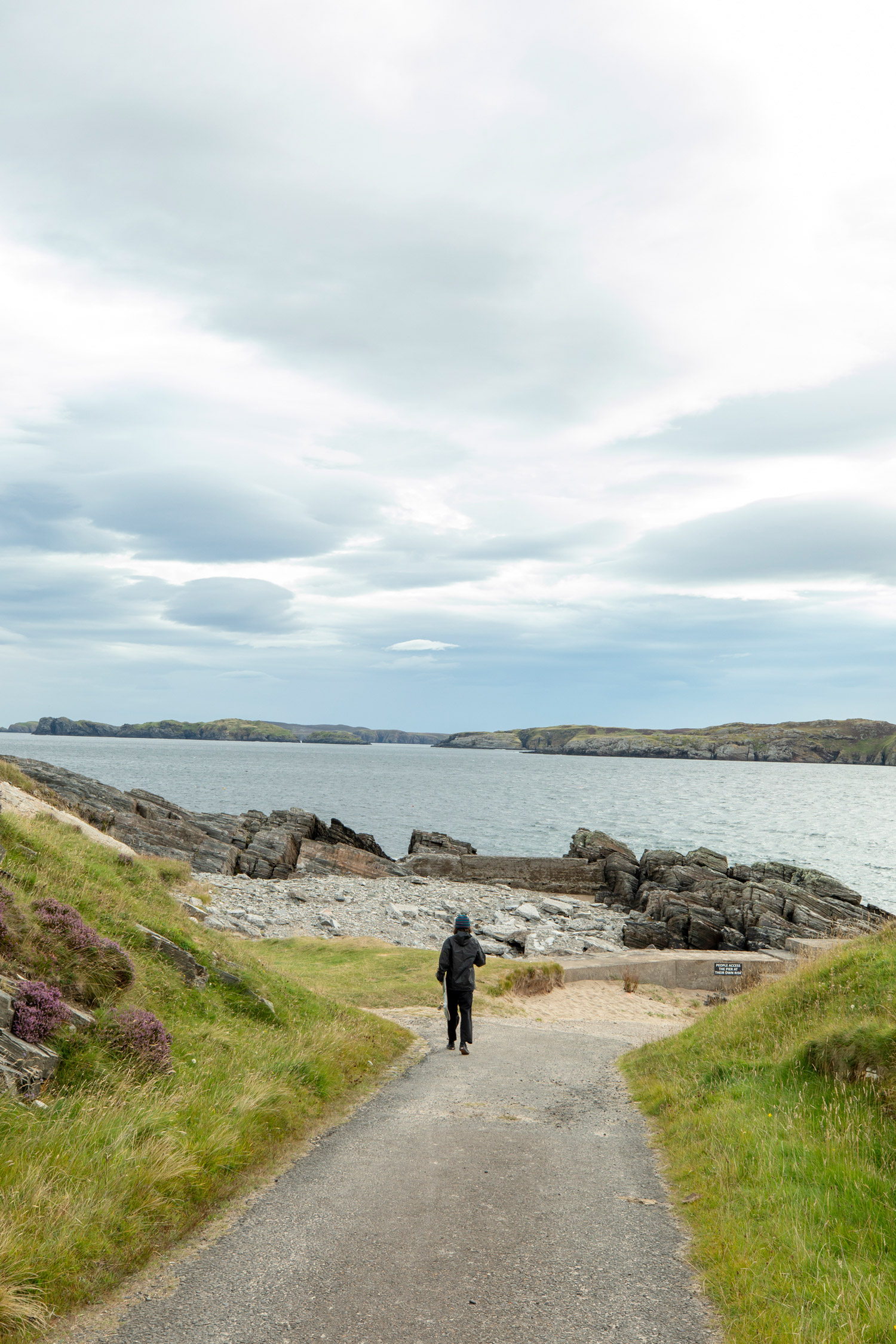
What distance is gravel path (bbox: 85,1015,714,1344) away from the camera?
5.23 m

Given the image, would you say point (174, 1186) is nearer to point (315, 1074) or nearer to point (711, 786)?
point (315, 1074)

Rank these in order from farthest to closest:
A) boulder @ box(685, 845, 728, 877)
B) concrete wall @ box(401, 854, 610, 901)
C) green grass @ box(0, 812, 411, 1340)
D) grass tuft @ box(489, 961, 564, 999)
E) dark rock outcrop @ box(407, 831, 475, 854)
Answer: dark rock outcrop @ box(407, 831, 475, 854) → concrete wall @ box(401, 854, 610, 901) → boulder @ box(685, 845, 728, 877) → grass tuft @ box(489, 961, 564, 999) → green grass @ box(0, 812, 411, 1340)

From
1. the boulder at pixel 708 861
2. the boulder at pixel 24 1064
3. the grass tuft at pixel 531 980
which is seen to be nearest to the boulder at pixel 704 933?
the grass tuft at pixel 531 980

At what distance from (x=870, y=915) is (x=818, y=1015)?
3048 cm

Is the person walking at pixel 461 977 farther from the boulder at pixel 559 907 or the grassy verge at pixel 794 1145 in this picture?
the boulder at pixel 559 907

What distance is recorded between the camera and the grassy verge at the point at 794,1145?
554cm

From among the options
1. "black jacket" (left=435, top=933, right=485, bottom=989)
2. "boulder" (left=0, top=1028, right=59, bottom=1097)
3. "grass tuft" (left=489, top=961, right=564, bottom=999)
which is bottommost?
"grass tuft" (left=489, top=961, right=564, bottom=999)

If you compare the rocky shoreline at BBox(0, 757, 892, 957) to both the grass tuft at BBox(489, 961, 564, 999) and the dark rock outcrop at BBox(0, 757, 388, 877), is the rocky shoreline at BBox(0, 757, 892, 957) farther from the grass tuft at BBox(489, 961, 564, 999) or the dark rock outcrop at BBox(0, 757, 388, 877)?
the grass tuft at BBox(489, 961, 564, 999)

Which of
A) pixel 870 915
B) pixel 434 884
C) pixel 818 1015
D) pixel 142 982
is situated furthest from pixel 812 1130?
pixel 434 884

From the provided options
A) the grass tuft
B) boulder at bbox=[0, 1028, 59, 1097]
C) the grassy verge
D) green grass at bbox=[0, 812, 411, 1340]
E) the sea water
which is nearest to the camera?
the grassy verge

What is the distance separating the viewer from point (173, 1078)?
28.6 ft

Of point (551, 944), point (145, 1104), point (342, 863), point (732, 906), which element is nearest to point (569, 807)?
point (342, 863)

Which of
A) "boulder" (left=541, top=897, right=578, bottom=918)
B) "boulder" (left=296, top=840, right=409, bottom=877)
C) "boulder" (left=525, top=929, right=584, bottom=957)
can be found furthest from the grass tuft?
"boulder" (left=296, top=840, right=409, bottom=877)

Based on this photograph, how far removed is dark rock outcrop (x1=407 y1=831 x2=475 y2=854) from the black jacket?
38956 millimetres
